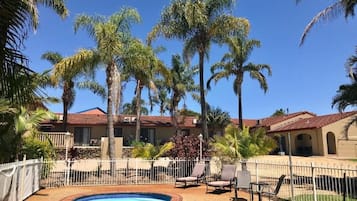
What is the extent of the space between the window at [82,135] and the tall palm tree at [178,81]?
878 centimetres

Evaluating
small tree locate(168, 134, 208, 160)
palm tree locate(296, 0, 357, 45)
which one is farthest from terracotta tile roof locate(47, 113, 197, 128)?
palm tree locate(296, 0, 357, 45)

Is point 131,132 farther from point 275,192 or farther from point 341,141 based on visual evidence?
point 275,192

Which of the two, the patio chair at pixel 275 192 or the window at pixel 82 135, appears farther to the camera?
the window at pixel 82 135

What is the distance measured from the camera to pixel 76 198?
520 inches

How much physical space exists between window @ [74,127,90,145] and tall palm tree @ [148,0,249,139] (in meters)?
15.3

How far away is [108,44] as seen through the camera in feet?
60.2

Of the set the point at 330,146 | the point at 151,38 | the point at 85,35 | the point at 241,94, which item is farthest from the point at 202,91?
the point at 330,146

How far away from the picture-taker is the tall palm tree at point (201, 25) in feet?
69.9

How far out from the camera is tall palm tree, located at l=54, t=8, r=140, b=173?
60.3ft

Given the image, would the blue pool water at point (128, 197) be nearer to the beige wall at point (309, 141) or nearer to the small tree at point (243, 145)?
the small tree at point (243, 145)

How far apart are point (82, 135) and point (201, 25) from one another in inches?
718

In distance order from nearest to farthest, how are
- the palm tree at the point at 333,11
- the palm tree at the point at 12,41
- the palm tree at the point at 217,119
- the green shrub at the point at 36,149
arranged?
1. the palm tree at the point at 12,41
2. the palm tree at the point at 333,11
3. the green shrub at the point at 36,149
4. the palm tree at the point at 217,119

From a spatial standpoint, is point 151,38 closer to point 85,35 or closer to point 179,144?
point 85,35

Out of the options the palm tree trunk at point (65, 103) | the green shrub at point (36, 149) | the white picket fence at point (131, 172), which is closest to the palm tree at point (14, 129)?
the white picket fence at point (131, 172)
